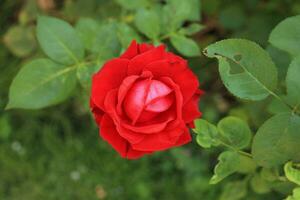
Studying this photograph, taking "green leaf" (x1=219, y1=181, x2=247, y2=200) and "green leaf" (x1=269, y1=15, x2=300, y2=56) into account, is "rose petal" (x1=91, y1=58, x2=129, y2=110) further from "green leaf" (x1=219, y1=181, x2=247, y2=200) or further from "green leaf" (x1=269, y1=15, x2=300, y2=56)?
"green leaf" (x1=219, y1=181, x2=247, y2=200)

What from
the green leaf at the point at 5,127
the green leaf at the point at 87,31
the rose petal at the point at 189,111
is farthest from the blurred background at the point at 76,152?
the rose petal at the point at 189,111

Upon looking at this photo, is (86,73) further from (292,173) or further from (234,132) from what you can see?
(292,173)

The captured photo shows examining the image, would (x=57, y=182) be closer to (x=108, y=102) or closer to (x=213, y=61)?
(x=213, y=61)

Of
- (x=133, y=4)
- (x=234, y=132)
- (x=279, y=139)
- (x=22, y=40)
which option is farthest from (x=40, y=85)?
(x=22, y=40)

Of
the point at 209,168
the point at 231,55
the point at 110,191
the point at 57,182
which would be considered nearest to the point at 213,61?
the point at 209,168

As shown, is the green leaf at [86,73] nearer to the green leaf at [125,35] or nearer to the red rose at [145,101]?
the green leaf at [125,35]

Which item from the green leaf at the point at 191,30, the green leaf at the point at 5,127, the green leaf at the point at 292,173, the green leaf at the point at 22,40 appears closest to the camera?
the green leaf at the point at 292,173
